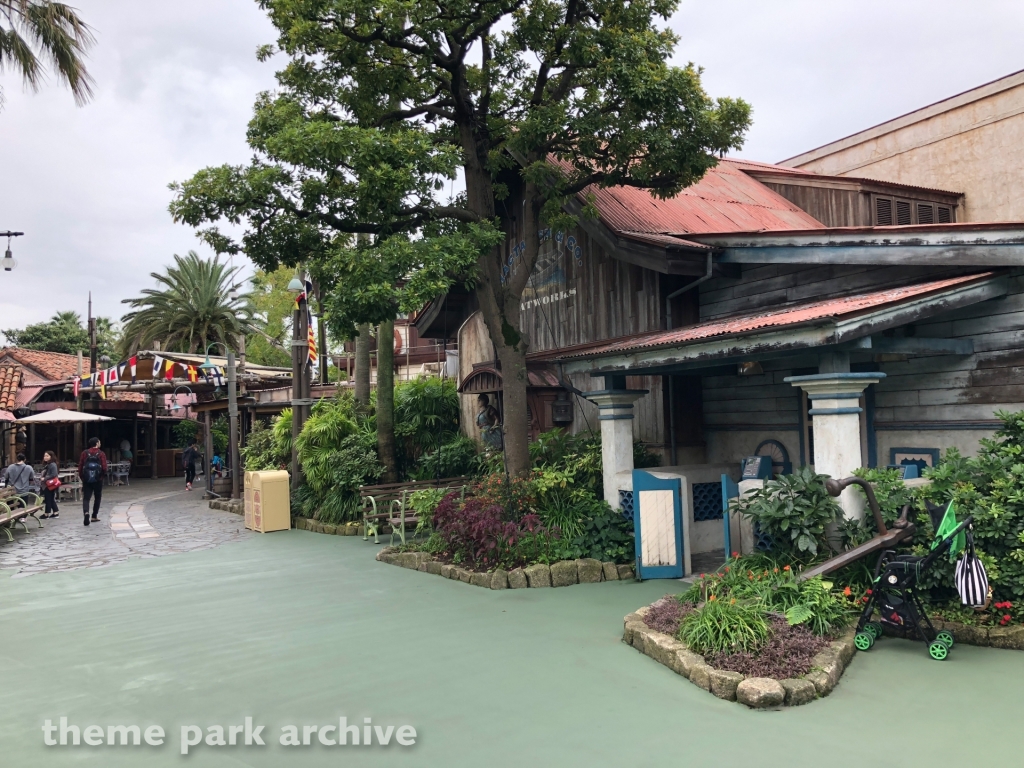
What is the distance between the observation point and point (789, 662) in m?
5.32

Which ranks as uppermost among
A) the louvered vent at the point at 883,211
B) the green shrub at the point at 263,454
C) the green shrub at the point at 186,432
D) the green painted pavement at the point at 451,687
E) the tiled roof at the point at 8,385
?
the louvered vent at the point at 883,211

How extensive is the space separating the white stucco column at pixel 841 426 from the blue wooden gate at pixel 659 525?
1.93 meters

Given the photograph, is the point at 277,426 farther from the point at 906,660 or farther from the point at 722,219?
the point at 906,660

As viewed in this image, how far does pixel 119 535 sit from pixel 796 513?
1246cm

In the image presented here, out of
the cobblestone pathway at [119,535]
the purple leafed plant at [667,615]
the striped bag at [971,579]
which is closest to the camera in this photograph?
the striped bag at [971,579]

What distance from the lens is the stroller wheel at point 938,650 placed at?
5.59 meters

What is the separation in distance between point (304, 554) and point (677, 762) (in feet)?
27.4

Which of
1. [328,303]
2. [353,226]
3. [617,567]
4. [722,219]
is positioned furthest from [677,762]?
[722,219]

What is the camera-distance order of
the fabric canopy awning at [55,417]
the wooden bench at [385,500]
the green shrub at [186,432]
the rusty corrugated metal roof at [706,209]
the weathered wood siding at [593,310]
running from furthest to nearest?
the green shrub at [186,432]
the fabric canopy awning at [55,417]
the wooden bench at [385,500]
the rusty corrugated metal roof at [706,209]
the weathered wood siding at [593,310]

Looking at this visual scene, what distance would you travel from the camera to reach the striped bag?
214 inches

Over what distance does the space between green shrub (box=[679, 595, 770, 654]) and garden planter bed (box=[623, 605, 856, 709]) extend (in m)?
0.10

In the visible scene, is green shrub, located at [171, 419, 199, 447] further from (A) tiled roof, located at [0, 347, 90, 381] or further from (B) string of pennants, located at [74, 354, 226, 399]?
(B) string of pennants, located at [74, 354, 226, 399]

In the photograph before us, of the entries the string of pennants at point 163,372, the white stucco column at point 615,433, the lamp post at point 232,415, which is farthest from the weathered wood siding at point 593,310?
the string of pennants at point 163,372

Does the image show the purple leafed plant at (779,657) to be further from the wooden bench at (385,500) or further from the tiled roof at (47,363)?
the tiled roof at (47,363)
